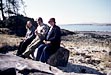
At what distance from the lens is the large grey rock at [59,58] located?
42.8ft

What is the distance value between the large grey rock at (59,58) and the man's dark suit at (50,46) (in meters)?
0.45

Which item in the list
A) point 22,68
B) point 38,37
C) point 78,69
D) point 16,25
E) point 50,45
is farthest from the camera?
point 16,25

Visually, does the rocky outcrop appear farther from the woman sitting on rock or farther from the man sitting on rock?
the man sitting on rock

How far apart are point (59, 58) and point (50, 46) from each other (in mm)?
1546

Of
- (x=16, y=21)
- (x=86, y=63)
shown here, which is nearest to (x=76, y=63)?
(x=86, y=63)

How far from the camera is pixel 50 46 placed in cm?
1224

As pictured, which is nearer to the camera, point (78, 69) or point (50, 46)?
point (50, 46)

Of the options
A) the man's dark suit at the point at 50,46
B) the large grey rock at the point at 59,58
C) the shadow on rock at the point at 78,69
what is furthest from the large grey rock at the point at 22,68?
the shadow on rock at the point at 78,69

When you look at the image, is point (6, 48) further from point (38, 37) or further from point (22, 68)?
point (22, 68)

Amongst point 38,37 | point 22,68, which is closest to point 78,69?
point 38,37

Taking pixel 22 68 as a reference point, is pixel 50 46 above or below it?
above

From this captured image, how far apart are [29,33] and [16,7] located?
3481cm

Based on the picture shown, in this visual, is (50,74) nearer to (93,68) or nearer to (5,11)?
(93,68)

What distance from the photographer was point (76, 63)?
15211mm
